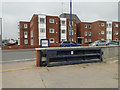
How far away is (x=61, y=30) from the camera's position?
29.4 meters

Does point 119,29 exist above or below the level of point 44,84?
above

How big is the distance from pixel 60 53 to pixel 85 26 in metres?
33.0

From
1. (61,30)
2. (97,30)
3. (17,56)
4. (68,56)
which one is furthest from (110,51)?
(97,30)

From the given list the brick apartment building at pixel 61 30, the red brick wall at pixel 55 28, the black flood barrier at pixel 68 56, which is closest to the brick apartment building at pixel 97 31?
the brick apartment building at pixel 61 30

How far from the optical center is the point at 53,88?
294 cm

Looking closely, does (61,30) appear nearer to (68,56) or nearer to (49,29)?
(49,29)

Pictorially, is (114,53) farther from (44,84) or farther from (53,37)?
(53,37)

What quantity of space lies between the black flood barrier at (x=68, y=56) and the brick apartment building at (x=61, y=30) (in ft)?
70.7

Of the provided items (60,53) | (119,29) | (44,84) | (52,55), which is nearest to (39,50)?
(52,55)

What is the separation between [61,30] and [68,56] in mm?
24359

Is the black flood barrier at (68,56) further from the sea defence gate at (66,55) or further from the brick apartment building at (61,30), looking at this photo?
the brick apartment building at (61,30)

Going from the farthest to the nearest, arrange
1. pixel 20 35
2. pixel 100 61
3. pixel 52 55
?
pixel 20 35, pixel 100 61, pixel 52 55

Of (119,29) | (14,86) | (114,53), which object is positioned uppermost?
(119,29)

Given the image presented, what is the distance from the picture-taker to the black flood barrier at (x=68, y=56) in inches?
211
